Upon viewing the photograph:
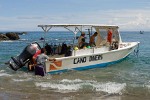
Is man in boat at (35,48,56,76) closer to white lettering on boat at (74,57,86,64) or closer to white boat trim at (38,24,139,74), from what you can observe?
white boat trim at (38,24,139,74)

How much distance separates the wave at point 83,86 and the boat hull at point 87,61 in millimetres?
1594

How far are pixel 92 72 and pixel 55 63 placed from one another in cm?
215

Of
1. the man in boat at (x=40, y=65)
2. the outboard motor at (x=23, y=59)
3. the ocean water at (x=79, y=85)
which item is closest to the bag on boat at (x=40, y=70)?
the man in boat at (x=40, y=65)

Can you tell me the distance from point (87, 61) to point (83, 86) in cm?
415

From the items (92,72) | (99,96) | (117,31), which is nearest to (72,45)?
(92,72)

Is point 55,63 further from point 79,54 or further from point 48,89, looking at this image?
point 48,89

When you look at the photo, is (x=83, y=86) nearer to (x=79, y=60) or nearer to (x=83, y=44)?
(x=79, y=60)

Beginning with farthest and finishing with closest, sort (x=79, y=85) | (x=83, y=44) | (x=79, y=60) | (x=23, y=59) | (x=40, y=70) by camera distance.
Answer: (x=83, y=44), (x=79, y=60), (x=23, y=59), (x=40, y=70), (x=79, y=85)

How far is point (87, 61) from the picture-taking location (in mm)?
16000

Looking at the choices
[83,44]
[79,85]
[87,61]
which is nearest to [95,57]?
[87,61]

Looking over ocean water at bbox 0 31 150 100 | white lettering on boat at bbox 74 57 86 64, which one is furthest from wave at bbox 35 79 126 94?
white lettering on boat at bbox 74 57 86 64

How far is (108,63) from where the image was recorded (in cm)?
1748

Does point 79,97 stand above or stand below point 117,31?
below

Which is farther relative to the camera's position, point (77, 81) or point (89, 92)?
point (77, 81)
